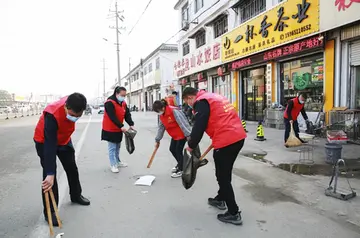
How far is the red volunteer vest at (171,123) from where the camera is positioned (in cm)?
519

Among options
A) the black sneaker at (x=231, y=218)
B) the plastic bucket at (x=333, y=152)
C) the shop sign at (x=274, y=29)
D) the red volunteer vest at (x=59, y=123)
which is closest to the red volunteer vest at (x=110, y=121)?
the red volunteer vest at (x=59, y=123)

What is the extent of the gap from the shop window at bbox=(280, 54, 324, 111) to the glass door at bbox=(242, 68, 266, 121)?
74.1 inches

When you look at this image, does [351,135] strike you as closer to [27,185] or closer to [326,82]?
[326,82]

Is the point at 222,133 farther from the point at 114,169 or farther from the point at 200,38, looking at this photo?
the point at 200,38

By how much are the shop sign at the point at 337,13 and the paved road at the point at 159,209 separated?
5.39 m

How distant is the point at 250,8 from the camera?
14.8 meters

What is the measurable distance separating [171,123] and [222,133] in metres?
2.01

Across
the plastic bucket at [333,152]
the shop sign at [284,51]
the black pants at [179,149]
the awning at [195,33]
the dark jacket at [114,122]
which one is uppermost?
the awning at [195,33]

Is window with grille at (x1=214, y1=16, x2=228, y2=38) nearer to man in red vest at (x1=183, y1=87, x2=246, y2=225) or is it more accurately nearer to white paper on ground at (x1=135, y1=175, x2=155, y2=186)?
white paper on ground at (x1=135, y1=175, x2=155, y2=186)

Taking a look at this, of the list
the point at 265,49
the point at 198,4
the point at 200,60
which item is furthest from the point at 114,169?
the point at 198,4

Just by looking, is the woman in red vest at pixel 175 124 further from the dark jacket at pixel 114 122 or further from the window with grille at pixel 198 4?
the window with grille at pixel 198 4

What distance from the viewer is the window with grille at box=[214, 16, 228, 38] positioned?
17.6 meters

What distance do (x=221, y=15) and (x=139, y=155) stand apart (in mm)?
12461

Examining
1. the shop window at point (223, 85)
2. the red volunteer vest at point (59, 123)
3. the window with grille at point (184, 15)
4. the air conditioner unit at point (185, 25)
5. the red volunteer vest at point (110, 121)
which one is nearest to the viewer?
the red volunteer vest at point (59, 123)
